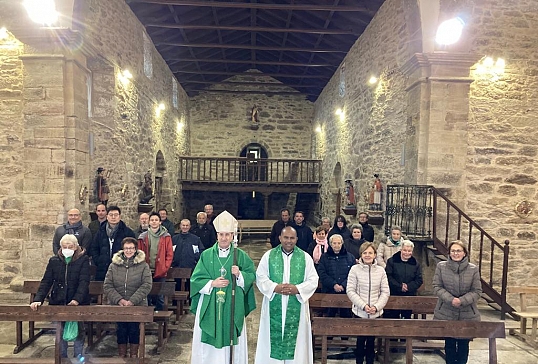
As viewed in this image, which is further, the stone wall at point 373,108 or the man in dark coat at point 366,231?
the stone wall at point 373,108

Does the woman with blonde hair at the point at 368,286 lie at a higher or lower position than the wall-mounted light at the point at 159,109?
lower

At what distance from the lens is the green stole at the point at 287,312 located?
384 cm

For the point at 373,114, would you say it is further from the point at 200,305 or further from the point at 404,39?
the point at 200,305

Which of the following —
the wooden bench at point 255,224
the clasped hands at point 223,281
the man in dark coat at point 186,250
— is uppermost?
the clasped hands at point 223,281

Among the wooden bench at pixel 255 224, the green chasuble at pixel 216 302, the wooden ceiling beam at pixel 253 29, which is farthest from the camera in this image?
the wooden bench at pixel 255 224

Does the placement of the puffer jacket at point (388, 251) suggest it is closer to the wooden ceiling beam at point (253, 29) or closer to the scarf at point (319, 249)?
the scarf at point (319, 249)

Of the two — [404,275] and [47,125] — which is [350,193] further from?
[47,125]

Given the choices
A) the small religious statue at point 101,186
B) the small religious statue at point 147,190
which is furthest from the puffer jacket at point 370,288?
the small religious statue at point 147,190

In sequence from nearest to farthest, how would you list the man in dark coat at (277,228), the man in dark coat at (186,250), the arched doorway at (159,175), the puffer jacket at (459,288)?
the puffer jacket at (459,288) < the man in dark coat at (186,250) < the man in dark coat at (277,228) < the arched doorway at (159,175)

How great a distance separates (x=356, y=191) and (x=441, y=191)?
4.15 metres

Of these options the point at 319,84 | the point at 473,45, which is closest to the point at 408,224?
the point at 473,45

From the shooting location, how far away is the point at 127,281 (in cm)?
431

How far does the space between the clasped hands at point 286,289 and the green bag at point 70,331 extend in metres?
2.35

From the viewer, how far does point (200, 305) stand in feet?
12.6
